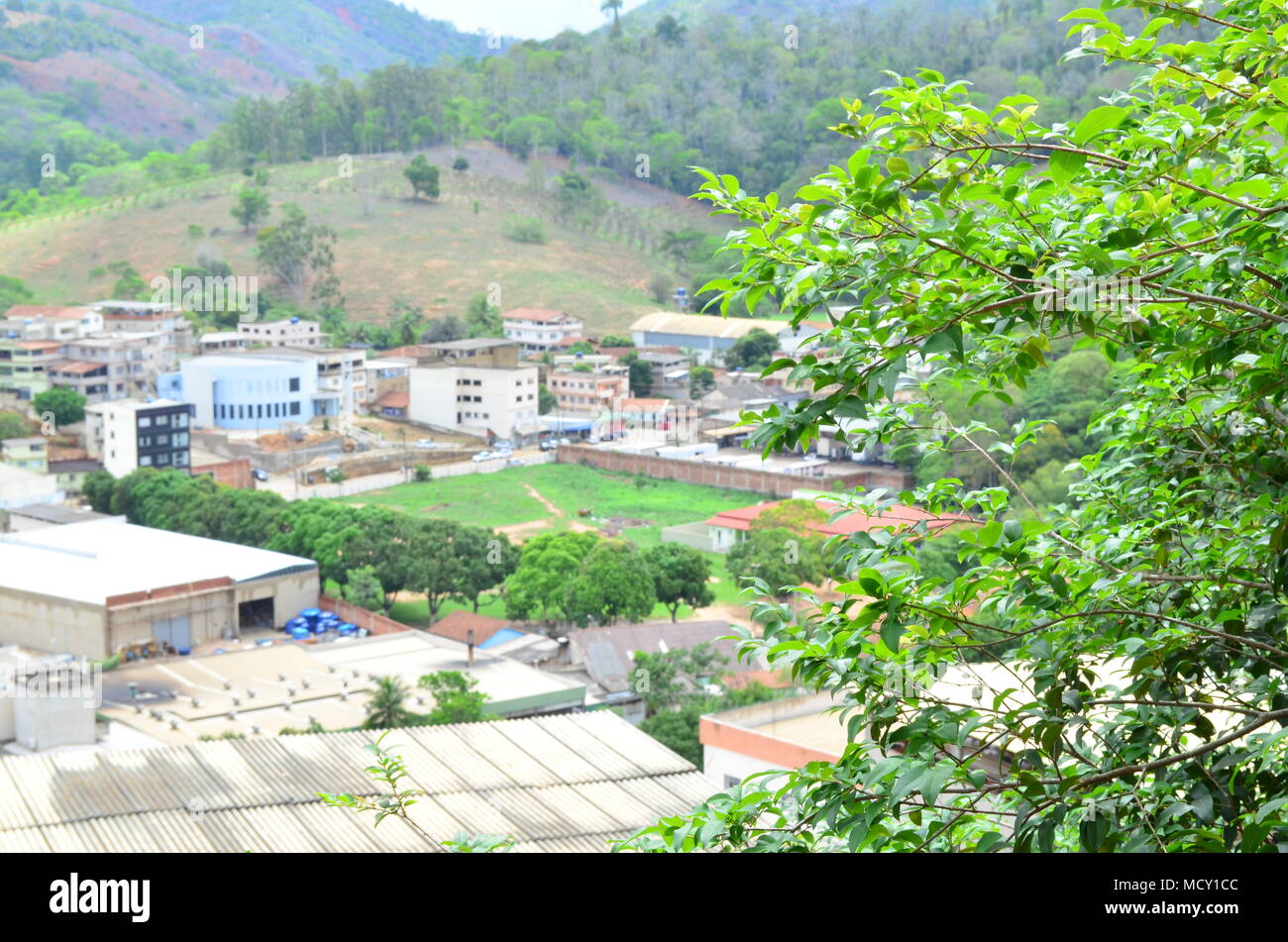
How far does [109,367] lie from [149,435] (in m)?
4.85

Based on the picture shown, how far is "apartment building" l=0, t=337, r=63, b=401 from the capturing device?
23.5 metres

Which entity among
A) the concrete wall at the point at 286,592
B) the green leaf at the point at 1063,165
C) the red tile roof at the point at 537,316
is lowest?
the concrete wall at the point at 286,592

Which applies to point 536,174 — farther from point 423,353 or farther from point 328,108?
point 423,353

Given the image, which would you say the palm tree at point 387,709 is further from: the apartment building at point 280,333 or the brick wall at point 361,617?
the apartment building at point 280,333

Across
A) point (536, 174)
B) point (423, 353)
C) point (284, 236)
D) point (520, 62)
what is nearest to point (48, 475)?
point (423, 353)

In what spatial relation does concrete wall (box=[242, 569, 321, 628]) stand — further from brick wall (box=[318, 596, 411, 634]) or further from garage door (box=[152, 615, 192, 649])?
garage door (box=[152, 615, 192, 649])

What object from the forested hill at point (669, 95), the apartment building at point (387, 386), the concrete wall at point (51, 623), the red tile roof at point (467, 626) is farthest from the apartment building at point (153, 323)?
the forested hill at point (669, 95)

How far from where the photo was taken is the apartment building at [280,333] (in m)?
26.7

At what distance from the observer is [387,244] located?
3562cm

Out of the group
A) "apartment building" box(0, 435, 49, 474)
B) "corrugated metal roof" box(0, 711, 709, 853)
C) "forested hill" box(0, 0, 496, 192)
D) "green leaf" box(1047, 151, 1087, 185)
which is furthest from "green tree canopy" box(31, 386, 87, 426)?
"forested hill" box(0, 0, 496, 192)

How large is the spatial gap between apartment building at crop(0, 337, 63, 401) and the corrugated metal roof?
63.2 ft

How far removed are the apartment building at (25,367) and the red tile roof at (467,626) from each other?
41.5ft

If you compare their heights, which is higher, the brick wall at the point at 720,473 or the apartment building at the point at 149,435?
the apartment building at the point at 149,435

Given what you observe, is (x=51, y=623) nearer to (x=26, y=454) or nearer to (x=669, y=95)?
(x=26, y=454)
